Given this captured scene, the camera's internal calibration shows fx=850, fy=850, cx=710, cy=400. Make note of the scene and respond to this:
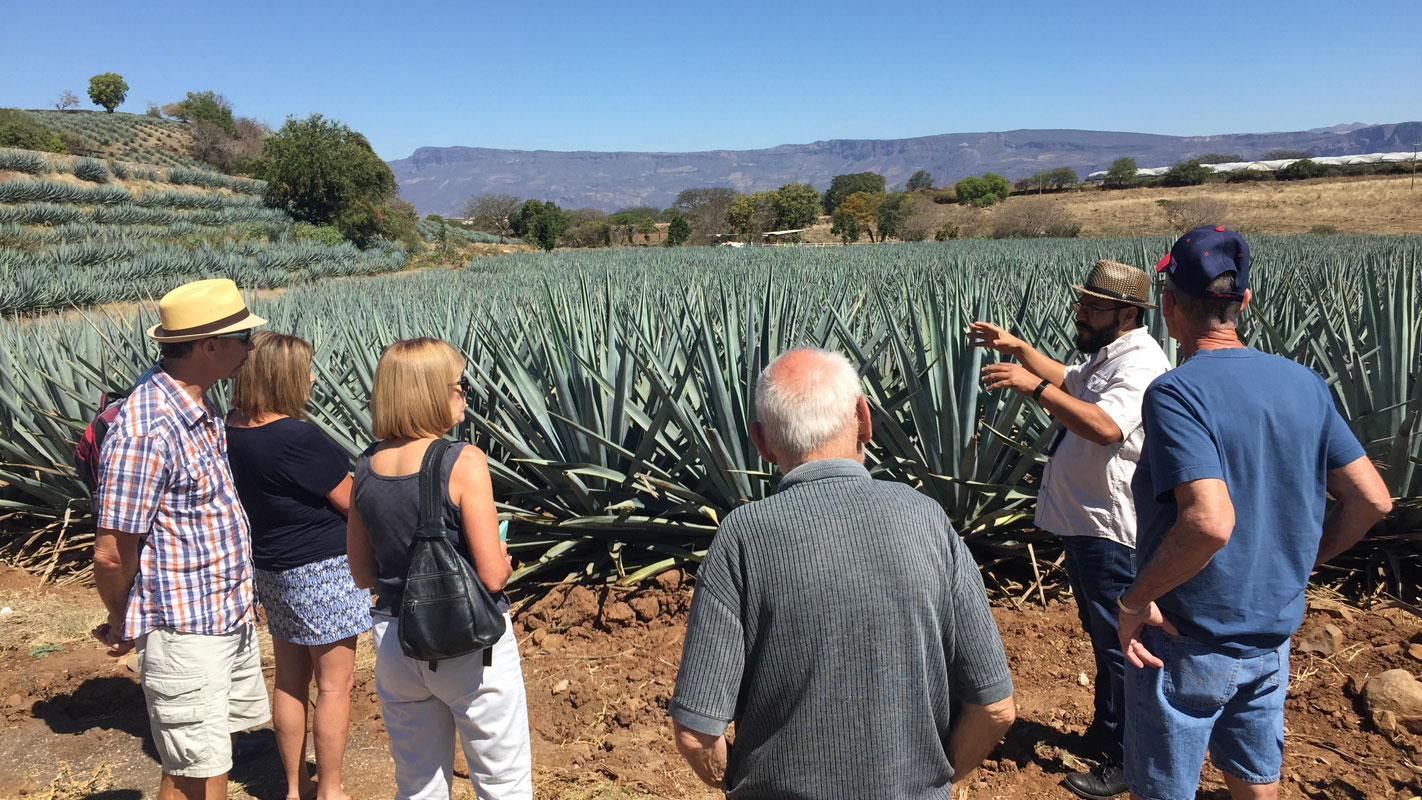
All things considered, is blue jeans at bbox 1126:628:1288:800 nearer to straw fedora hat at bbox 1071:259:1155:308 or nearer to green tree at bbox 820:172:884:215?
straw fedora hat at bbox 1071:259:1155:308

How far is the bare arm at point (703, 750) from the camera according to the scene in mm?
1321

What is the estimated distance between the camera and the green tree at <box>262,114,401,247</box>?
1460 inches

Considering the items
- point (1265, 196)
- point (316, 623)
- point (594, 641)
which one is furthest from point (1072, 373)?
point (1265, 196)

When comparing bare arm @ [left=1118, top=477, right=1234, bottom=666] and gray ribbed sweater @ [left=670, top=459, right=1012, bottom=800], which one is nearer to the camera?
gray ribbed sweater @ [left=670, top=459, right=1012, bottom=800]

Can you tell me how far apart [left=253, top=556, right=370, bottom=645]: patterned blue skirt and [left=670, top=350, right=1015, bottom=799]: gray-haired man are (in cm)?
150

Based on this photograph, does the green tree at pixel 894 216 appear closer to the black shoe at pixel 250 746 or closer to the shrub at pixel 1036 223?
the shrub at pixel 1036 223

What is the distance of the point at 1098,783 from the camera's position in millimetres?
2441

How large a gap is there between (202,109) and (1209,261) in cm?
7804

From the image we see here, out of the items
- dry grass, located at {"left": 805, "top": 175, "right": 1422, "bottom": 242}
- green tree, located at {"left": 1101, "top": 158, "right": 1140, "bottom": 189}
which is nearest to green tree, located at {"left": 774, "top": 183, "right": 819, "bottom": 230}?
dry grass, located at {"left": 805, "top": 175, "right": 1422, "bottom": 242}

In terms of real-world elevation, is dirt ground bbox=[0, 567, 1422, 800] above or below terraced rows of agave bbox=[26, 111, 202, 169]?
below

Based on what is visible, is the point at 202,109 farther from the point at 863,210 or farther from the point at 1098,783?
the point at 1098,783

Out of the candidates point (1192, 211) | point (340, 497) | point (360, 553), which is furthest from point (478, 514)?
point (1192, 211)

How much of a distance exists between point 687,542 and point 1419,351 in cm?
347

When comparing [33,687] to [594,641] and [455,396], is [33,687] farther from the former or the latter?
[455,396]
